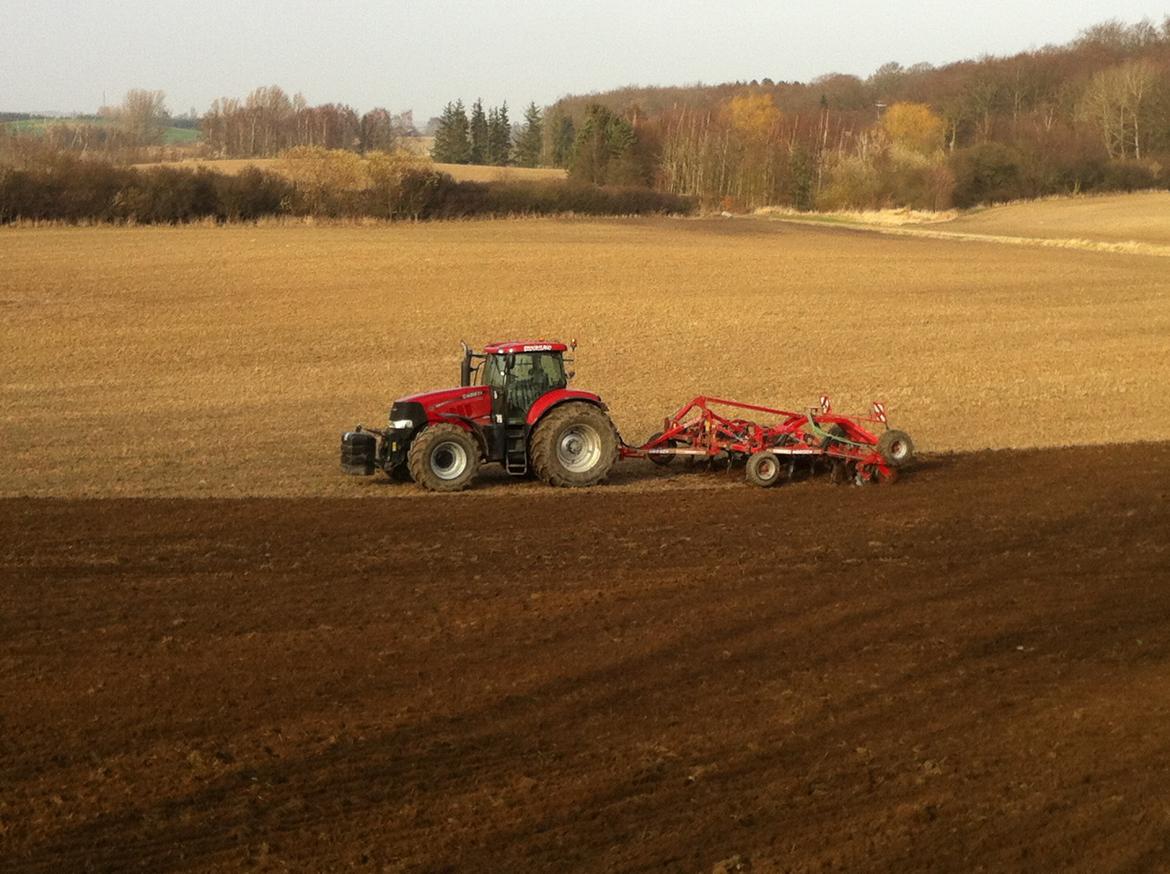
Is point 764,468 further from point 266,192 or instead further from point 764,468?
point 266,192

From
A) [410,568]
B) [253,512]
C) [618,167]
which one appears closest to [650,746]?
[410,568]

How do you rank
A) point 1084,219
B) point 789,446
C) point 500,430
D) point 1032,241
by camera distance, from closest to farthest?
1. point 500,430
2. point 789,446
3. point 1032,241
4. point 1084,219

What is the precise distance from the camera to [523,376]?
51.9 ft

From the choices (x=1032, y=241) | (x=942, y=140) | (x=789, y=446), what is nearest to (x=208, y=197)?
(x=1032, y=241)

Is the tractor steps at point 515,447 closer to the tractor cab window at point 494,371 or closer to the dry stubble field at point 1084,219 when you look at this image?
the tractor cab window at point 494,371

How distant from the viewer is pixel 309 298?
3750 centimetres

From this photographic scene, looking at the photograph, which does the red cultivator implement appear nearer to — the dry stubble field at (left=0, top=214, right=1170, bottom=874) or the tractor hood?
the dry stubble field at (left=0, top=214, right=1170, bottom=874)

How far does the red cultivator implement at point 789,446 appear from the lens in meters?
16.1

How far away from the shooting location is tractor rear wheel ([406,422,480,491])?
50.5 feet

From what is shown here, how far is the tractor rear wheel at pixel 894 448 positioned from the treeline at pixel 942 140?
81.0m

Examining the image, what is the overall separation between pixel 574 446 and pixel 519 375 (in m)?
1.03

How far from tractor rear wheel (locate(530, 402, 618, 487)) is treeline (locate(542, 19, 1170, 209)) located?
269ft

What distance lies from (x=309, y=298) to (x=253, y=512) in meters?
23.7

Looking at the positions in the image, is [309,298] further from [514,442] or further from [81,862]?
[81,862]
